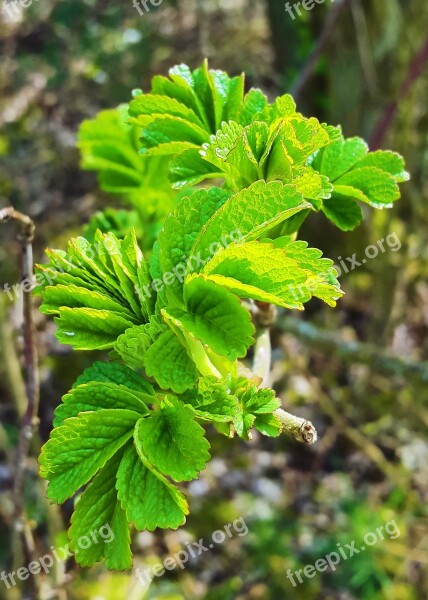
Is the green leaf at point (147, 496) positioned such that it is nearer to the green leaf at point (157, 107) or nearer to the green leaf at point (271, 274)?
the green leaf at point (271, 274)

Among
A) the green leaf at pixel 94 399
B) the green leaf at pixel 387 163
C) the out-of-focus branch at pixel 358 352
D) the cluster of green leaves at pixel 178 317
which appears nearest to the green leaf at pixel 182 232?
the cluster of green leaves at pixel 178 317

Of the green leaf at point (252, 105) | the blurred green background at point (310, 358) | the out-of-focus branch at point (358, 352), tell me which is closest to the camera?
the green leaf at point (252, 105)

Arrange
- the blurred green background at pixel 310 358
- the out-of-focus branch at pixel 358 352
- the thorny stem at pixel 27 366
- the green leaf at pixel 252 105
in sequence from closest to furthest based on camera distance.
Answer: the green leaf at pixel 252 105 < the thorny stem at pixel 27 366 < the out-of-focus branch at pixel 358 352 < the blurred green background at pixel 310 358

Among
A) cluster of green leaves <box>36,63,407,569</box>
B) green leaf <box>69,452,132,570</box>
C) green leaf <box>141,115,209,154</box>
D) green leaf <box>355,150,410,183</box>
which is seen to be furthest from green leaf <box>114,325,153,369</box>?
green leaf <box>355,150,410,183</box>

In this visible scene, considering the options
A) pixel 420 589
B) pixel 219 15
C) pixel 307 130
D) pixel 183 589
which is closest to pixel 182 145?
pixel 307 130

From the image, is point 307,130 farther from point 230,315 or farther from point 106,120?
point 106,120

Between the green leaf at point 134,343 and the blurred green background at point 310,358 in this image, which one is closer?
the green leaf at point 134,343

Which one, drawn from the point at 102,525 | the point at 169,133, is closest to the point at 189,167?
the point at 169,133
